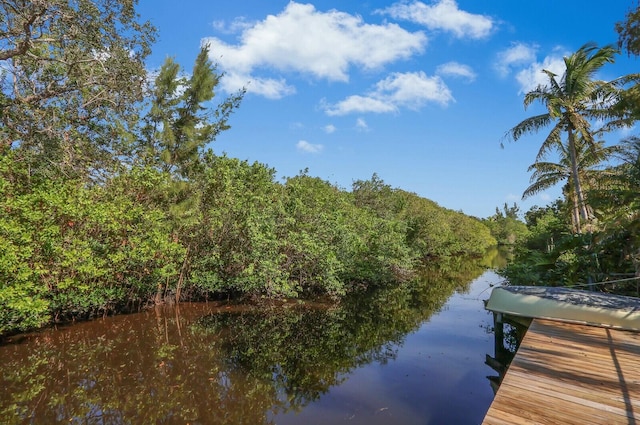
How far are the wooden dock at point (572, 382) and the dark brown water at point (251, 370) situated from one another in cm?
177

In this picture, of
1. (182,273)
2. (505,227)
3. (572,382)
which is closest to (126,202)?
(182,273)

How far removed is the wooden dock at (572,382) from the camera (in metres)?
3.67

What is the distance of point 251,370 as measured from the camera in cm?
823

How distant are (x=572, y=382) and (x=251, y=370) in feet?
20.6

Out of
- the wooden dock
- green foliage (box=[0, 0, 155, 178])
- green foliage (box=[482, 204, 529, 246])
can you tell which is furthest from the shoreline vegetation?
green foliage (box=[482, 204, 529, 246])

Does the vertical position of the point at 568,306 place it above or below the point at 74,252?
below

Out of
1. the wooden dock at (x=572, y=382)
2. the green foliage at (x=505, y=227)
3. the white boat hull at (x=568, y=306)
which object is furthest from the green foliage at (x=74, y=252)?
the green foliage at (x=505, y=227)

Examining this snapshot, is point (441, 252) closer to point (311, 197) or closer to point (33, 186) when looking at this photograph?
point (311, 197)

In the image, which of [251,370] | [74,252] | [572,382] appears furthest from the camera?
[74,252]

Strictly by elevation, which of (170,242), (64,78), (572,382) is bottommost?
(572,382)

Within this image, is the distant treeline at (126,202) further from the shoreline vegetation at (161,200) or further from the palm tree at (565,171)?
the palm tree at (565,171)

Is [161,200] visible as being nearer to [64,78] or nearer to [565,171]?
[64,78]

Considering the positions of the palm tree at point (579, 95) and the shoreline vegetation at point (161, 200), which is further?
the palm tree at point (579, 95)

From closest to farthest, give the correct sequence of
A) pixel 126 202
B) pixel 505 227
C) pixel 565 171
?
pixel 126 202 → pixel 565 171 → pixel 505 227
